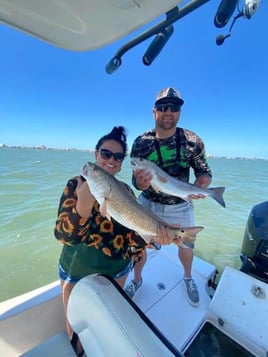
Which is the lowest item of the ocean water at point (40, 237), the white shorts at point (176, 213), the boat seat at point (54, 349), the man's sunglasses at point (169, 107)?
the ocean water at point (40, 237)

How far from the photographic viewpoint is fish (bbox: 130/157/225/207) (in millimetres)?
2004

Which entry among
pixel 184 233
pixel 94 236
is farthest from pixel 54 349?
pixel 184 233

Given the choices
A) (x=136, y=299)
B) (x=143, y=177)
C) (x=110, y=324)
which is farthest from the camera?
(x=136, y=299)

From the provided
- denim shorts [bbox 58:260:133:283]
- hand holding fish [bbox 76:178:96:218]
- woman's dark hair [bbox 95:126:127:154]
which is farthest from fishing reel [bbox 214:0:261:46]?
denim shorts [bbox 58:260:133:283]

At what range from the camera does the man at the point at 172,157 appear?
82.7 inches

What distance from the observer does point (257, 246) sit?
2.15 m

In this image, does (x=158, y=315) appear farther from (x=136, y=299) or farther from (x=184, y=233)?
(x=184, y=233)

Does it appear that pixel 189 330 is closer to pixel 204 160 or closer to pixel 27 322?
pixel 27 322

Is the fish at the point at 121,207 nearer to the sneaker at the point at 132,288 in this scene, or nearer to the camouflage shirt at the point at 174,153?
the camouflage shirt at the point at 174,153

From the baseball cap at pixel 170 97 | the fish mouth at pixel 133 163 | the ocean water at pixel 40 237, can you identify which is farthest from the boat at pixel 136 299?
the ocean water at pixel 40 237

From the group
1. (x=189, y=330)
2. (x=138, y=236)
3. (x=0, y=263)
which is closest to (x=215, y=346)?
(x=189, y=330)

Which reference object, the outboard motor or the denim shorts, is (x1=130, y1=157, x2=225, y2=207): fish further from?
the denim shorts

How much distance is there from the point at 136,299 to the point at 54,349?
3.57ft

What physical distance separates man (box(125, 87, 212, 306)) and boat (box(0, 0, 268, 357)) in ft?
0.78
